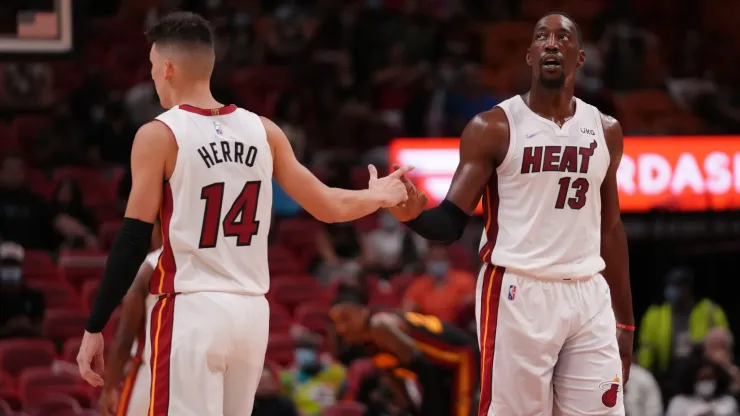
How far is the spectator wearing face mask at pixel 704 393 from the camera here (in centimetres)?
Answer: 1098

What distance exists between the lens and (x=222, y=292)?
492 centimetres

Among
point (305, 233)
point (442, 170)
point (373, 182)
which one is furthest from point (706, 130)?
point (373, 182)

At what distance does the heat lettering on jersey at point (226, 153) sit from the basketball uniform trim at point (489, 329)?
52.0 inches

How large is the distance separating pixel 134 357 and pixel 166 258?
7.74 ft

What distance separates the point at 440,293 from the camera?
12531 mm

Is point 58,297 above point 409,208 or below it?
below

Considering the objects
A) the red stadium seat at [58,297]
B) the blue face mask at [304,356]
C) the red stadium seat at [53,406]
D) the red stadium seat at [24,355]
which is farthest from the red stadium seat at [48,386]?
the blue face mask at [304,356]

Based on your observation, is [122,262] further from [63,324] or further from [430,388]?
[63,324]

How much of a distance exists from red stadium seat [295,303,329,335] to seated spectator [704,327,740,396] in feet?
11.8

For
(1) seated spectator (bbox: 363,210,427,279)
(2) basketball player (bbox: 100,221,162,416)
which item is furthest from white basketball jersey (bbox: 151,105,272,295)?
(1) seated spectator (bbox: 363,210,427,279)

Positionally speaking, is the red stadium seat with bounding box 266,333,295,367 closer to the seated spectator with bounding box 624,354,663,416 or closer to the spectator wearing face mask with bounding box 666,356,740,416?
the seated spectator with bounding box 624,354,663,416

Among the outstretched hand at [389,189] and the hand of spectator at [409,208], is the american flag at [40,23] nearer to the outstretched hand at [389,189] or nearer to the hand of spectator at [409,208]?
the outstretched hand at [389,189]

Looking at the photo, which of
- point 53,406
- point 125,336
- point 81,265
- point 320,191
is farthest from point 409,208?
point 81,265

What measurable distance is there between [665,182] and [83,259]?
6.84 meters
